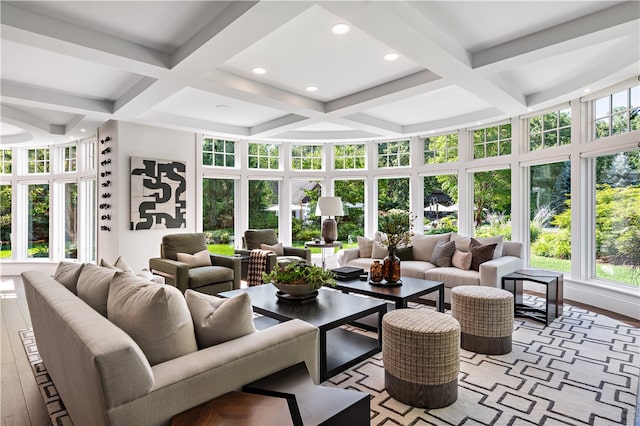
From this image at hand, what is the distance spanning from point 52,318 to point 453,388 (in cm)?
235

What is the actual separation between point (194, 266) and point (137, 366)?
397 cm

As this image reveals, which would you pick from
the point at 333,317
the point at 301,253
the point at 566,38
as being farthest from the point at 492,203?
the point at 333,317

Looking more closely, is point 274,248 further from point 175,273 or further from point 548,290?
point 548,290

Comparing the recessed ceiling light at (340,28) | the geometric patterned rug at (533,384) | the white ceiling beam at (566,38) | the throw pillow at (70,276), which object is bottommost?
the geometric patterned rug at (533,384)

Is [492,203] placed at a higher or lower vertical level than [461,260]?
higher

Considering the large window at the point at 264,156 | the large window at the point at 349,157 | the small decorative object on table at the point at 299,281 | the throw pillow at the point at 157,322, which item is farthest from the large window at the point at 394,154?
the throw pillow at the point at 157,322

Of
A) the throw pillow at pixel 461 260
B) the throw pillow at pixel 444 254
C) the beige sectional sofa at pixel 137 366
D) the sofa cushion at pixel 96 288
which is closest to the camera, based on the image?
the beige sectional sofa at pixel 137 366

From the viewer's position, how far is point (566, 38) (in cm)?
310

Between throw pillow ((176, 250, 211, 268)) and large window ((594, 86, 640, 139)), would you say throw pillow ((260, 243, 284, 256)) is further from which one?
large window ((594, 86, 640, 139))

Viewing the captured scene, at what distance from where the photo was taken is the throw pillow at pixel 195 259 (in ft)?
17.0

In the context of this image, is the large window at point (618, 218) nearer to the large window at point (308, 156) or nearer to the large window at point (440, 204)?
the large window at point (440, 204)

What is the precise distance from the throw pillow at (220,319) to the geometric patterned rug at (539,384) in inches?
40.1

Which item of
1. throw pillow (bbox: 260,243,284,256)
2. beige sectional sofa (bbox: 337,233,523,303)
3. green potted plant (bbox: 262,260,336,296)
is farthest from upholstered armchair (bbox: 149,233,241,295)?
green potted plant (bbox: 262,260,336,296)

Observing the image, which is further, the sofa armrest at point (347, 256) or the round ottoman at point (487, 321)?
the sofa armrest at point (347, 256)
